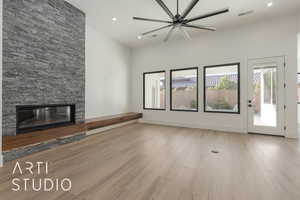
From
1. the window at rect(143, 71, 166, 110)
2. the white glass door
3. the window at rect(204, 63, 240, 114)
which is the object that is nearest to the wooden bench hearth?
the window at rect(143, 71, 166, 110)

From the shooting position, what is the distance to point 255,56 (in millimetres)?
4707

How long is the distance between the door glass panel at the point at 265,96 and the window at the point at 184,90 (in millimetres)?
1990

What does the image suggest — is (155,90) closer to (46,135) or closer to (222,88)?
(222,88)

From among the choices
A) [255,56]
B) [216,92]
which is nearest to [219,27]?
[255,56]

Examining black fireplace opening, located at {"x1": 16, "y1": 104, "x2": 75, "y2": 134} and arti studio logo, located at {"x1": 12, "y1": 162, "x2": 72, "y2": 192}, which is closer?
arti studio logo, located at {"x1": 12, "y1": 162, "x2": 72, "y2": 192}

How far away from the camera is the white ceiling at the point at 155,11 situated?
3.70m

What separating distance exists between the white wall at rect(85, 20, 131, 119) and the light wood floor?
1.89 m

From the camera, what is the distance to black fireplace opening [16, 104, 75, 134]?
2.95 meters

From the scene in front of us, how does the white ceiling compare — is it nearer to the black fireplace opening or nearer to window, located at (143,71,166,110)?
window, located at (143,71,166,110)

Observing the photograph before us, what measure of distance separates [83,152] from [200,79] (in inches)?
188

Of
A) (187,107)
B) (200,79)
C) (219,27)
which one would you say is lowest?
(187,107)

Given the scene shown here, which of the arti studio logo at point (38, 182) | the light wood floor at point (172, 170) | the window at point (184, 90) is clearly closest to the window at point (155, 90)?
the window at point (184, 90)

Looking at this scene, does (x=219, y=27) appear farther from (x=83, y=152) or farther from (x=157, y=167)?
(x=83, y=152)

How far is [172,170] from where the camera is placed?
237cm
